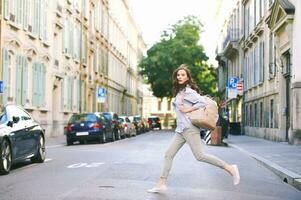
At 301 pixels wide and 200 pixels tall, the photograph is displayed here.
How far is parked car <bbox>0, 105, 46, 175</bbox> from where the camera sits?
1232 cm

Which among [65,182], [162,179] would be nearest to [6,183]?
[65,182]

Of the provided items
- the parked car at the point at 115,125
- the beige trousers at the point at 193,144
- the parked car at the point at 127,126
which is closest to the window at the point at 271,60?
the parked car at the point at 115,125

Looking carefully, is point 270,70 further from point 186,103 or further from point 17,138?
point 186,103

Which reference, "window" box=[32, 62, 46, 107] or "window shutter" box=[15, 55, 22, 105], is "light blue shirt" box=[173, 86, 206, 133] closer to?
"window shutter" box=[15, 55, 22, 105]

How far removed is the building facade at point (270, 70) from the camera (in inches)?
1023

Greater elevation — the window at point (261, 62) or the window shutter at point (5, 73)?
the window at point (261, 62)

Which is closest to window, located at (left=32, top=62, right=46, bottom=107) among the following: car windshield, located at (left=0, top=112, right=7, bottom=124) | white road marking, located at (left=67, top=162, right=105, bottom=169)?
white road marking, located at (left=67, top=162, right=105, bottom=169)

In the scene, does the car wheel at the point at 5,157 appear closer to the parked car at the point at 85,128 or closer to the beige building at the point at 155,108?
the parked car at the point at 85,128

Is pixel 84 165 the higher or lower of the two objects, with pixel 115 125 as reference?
lower

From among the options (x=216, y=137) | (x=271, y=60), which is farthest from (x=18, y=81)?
(x=271, y=60)

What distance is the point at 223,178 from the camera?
39.8 feet

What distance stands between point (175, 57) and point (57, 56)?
92.8ft

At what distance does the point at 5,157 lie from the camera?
12.3 metres

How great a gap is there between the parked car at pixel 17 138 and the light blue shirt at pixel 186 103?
4.22 meters
